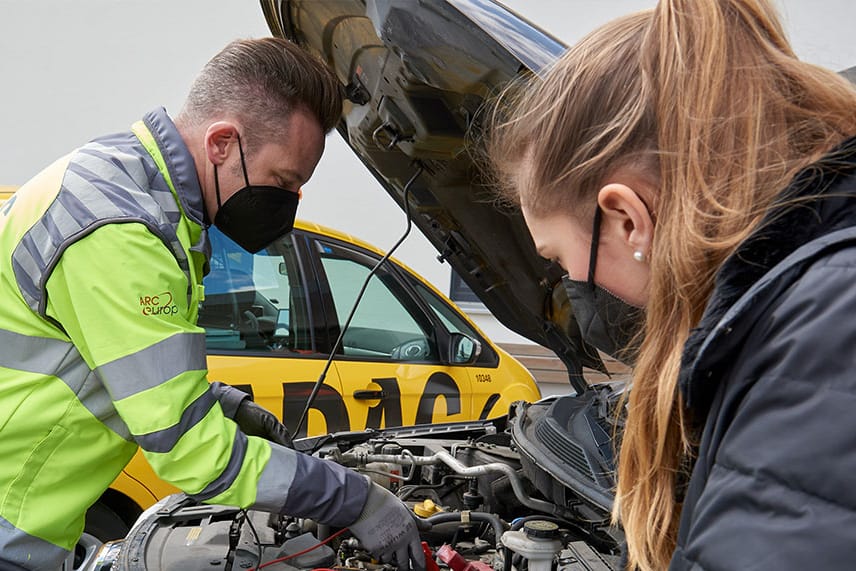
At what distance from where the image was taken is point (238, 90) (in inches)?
73.0

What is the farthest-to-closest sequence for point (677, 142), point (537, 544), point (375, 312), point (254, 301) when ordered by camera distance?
1. point (375, 312)
2. point (254, 301)
3. point (537, 544)
4. point (677, 142)

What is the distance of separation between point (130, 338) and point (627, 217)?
1.07 meters

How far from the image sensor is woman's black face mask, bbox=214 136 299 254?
192 cm

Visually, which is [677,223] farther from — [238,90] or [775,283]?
[238,90]

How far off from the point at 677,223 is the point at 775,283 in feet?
0.62

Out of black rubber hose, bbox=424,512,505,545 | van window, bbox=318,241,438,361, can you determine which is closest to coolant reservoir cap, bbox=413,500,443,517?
black rubber hose, bbox=424,512,505,545

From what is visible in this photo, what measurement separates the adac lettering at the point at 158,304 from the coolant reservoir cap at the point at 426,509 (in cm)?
105

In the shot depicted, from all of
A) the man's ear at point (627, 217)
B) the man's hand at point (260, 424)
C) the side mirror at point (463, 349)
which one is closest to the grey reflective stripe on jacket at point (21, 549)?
the man's hand at point (260, 424)

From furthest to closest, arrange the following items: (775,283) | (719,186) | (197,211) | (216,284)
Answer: (216,284) → (197,211) → (719,186) → (775,283)

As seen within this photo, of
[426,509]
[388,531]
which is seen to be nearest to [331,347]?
[426,509]

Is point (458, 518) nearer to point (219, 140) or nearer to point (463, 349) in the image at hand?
point (219, 140)

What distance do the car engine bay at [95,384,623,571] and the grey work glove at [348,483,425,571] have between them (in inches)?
2.2

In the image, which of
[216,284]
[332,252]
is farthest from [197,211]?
[332,252]

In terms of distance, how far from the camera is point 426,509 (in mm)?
2242
